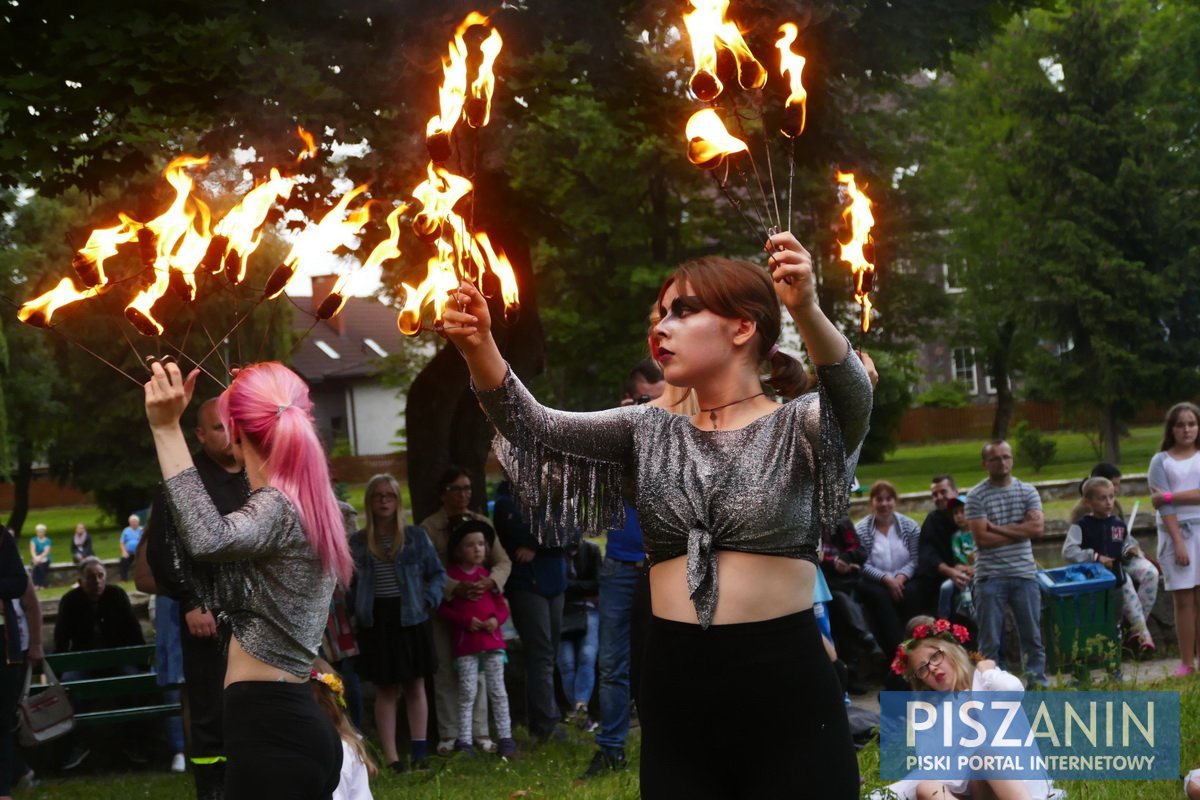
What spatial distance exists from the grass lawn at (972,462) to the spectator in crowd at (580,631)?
20.5 metres

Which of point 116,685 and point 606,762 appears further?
point 116,685

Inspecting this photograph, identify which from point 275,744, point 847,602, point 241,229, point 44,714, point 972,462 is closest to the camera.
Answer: point 275,744

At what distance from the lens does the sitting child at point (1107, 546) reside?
35.7ft

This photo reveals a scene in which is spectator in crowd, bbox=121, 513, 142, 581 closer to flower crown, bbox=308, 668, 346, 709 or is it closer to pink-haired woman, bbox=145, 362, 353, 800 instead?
flower crown, bbox=308, 668, 346, 709

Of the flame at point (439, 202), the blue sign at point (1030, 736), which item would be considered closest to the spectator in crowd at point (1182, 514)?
the blue sign at point (1030, 736)

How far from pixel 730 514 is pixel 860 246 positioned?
807 mm

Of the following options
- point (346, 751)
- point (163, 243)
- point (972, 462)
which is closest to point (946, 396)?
point (972, 462)

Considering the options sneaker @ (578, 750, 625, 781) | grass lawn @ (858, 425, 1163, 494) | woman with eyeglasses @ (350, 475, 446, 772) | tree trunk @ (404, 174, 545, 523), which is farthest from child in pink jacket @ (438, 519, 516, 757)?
grass lawn @ (858, 425, 1163, 494)

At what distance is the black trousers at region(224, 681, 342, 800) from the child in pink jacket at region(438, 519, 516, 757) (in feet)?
16.0

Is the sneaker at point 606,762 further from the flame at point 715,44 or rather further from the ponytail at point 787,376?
the flame at point 715,44

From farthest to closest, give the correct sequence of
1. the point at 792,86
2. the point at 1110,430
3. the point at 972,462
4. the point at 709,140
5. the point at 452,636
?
the point at 972,462 → the point at 1110,430 → the point at 452,636 → the point at 792,86 → the point at 709,140

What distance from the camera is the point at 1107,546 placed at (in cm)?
1099

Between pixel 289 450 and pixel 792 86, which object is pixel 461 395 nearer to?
pixel 289 450

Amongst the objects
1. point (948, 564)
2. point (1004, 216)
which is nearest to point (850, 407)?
point (948, 564)
